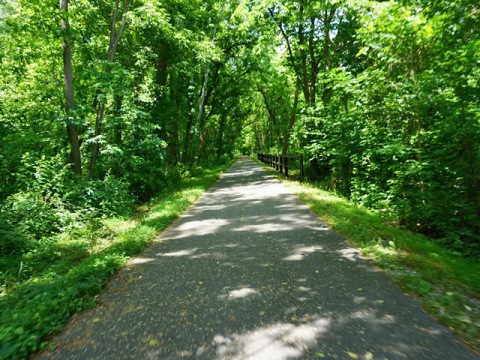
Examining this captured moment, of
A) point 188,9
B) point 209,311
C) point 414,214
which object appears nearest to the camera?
point 209,311

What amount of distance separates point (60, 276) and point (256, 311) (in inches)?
122

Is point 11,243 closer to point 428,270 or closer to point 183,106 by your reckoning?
point 428,270

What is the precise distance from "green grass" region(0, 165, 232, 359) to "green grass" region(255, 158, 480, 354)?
13.0 ft

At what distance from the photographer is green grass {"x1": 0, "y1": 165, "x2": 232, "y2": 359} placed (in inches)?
108

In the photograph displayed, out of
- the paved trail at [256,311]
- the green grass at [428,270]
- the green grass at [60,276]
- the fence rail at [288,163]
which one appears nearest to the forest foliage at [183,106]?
the green grass at [60,276]

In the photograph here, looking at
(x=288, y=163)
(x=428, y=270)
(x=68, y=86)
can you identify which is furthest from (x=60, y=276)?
(x=288, y=163)

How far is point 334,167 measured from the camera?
10.9m

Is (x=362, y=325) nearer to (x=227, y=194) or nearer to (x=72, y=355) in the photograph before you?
(x=72, y=355)

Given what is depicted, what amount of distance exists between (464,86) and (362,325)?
4.70m

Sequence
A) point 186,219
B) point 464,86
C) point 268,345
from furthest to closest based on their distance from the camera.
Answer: point 186,219
point 464,86
point 268,345

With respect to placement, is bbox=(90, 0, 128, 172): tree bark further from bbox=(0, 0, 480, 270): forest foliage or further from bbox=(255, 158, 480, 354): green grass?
bbox=(255, 158, 480, 354): green grass

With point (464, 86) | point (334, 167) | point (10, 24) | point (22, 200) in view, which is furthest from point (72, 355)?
point (334, 167)

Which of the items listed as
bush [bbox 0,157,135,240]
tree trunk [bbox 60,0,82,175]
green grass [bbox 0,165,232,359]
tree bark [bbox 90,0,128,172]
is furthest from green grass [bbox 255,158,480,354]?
tree bark [bbox 90,0,128,172]

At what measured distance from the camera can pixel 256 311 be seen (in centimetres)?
300
